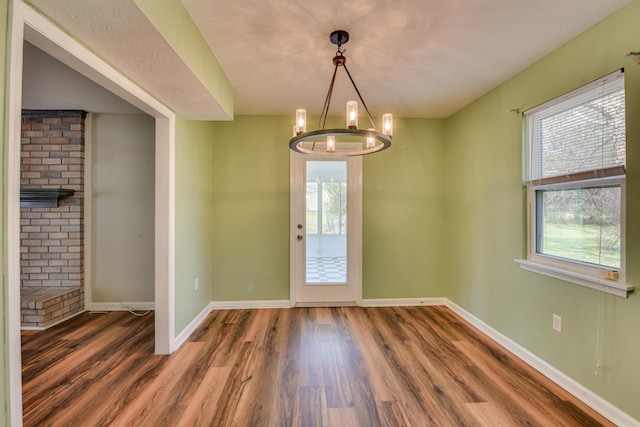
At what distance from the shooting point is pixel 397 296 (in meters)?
3.73

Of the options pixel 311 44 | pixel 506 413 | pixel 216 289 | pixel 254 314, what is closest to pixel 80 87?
pixel 311 44

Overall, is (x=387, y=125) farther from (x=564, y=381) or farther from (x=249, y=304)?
(x=249, y=304)

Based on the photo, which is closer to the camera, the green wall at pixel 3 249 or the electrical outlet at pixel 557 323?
the green wall at pixel 3 249

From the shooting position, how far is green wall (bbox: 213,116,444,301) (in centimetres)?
360

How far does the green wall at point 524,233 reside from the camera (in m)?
1.65

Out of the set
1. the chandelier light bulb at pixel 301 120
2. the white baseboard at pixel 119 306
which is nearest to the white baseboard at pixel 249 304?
the white baseboard at pixel 119 306

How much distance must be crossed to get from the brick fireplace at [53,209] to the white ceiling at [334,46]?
188 cm

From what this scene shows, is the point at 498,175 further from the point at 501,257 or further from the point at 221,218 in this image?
the point at 221,218

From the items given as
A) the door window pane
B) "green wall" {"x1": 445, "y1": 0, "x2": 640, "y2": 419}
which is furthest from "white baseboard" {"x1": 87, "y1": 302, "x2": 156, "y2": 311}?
"green wall" {"x1": 445, "y1": 0, "x2": 640, "y2": 419}

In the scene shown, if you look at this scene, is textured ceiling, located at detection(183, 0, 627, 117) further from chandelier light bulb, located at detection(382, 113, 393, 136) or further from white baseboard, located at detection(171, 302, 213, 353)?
white baseboard, located at detection(171, 302, 213, 353)

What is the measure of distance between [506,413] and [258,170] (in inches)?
129

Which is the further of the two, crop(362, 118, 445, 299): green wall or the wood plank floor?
crop(362, 118, 445, 299): green wall

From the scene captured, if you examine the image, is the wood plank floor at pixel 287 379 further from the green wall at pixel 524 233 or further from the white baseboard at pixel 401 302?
the white baseboard at pixel 401 302

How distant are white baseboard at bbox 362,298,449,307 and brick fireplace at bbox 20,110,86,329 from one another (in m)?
3.57
